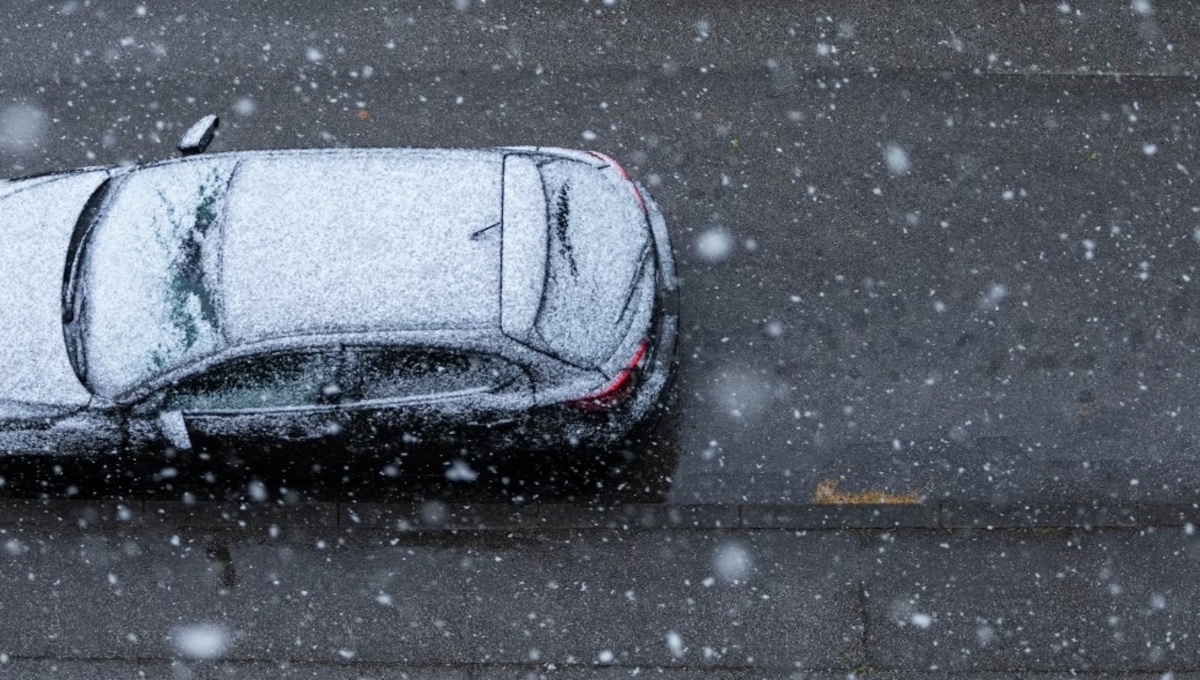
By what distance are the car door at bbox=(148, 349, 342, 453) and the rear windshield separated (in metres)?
1.08

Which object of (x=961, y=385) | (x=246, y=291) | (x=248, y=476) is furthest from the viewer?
(x=961, y=385)

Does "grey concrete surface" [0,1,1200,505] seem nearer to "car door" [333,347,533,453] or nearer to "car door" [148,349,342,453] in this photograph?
"car door" [333,347,533,453]

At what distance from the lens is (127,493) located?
6051mm

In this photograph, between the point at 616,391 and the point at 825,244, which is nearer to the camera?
the point at 616,391

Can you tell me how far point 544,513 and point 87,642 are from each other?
2683mm

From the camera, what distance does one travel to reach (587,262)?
537 centimetres

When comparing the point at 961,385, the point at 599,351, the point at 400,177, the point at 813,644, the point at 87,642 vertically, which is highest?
the point at 400,177

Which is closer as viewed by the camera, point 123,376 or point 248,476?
point 123,376

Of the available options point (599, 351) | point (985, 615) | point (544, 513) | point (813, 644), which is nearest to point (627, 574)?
point (544, 513)

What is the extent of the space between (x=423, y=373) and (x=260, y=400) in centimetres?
81

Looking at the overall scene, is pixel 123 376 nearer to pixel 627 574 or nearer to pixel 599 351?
pixel 599 351

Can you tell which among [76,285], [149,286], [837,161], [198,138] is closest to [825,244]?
[837,161]

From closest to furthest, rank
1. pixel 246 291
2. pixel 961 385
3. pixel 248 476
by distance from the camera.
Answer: pixel 246 291
pixel 248 476
pixel 961 385

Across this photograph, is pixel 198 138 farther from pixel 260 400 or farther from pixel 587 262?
pixel 587 262
